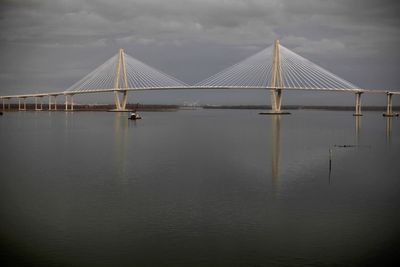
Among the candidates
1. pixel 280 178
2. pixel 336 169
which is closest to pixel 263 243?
pixel 280 178

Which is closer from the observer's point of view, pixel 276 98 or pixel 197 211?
pixel 197 211

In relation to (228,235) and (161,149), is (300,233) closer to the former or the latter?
(228,235)

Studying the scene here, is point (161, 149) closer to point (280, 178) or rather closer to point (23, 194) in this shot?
point (280, 178)

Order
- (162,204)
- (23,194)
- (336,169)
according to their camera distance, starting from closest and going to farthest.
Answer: (162,204)
(23,194)
(336,169)

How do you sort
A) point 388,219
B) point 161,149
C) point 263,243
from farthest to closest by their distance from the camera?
point 161,149, point 388,219, point 263,243

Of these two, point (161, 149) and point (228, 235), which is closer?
point (228, 235)

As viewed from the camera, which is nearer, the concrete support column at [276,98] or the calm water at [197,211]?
the calm water at [197,211]

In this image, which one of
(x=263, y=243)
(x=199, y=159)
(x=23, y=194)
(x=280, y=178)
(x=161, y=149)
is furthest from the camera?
(x=161, y=149)

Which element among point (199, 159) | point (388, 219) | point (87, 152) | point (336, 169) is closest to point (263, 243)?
point (388, 219)

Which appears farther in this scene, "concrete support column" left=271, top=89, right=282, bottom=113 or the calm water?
"concrete support column" left=271, top=89, right=282, bottom=113
